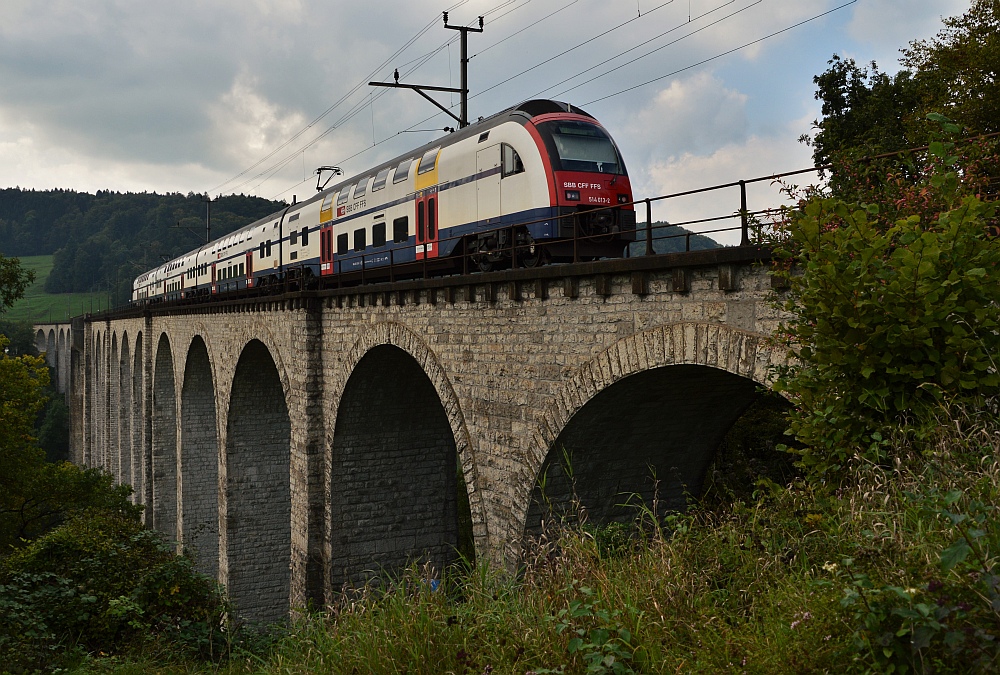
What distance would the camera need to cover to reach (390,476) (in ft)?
54.6

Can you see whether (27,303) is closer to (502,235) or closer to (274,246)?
(274,246)

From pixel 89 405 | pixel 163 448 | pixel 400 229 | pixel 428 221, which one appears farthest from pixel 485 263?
pixel 89 405

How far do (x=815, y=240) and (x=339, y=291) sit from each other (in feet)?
38.0

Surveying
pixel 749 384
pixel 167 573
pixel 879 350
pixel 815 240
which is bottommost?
pixel 167 573

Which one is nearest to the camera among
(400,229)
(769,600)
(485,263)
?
(769,600)

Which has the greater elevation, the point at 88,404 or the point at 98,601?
the point at 98,601

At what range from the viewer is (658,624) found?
14.0 ft

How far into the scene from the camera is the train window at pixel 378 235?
1722 centimetres

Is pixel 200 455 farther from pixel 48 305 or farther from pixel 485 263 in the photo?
pixel 48 305

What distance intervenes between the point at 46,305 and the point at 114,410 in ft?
357

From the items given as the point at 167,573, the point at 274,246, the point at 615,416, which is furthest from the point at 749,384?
the point at 274,246

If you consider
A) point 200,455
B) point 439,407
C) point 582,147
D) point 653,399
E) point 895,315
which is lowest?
point 200,455

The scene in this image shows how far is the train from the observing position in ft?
38.6

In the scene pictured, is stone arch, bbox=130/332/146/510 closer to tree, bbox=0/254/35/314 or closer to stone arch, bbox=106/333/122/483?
stone arch, bbox=106/333/122/483
